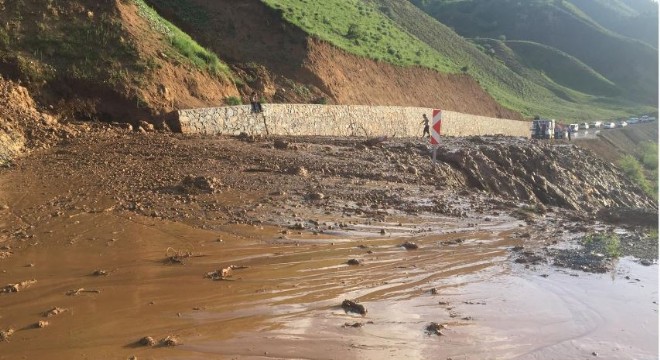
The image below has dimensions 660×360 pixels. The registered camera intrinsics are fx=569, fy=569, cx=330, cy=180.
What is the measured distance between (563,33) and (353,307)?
12085cm

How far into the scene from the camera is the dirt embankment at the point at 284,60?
24.1 m

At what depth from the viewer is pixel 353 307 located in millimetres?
5719

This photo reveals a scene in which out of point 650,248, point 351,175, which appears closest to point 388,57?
point 351,175

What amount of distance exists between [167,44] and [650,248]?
14862 mm

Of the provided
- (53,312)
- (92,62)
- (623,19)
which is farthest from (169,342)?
(623,19)

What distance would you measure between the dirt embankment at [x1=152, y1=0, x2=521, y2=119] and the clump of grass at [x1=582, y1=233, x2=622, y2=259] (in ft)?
49.8

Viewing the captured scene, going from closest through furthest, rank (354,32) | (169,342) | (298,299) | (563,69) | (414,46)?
(169,342)
(298,299)
(354,32)
(414,46)
(563,69)

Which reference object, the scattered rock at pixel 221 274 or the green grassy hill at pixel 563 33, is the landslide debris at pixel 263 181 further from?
the green grassy hill at pixel 563 33

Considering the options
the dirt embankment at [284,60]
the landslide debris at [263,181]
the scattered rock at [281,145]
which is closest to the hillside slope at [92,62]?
the landslide debris at [263,181]

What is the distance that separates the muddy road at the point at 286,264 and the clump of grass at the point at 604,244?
0.10 meters

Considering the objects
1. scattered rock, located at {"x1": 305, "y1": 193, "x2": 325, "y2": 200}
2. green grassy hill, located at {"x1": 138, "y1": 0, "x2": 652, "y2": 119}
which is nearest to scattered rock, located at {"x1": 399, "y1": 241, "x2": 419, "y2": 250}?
scattered rock, located at {"x1": 305, "y1": 193, "x2": 325, "y2": 200}

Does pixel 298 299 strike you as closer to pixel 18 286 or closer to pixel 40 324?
pixel 40 324

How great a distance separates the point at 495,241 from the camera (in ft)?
30.3

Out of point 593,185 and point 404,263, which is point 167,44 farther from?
point 593,185
